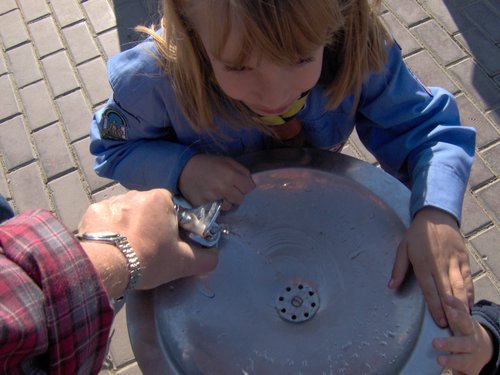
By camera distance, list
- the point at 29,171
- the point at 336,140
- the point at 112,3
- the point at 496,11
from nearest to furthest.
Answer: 1. the point at 336,140
2. the point at 29,171
3. the point at 496,11
4. the point at 112,3

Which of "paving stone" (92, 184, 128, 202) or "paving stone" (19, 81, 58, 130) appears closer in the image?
"paving stone" (92, 184, 128, 202)

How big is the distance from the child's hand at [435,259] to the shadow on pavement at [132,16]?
150 cm

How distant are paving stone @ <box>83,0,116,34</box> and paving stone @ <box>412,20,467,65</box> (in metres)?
1.18

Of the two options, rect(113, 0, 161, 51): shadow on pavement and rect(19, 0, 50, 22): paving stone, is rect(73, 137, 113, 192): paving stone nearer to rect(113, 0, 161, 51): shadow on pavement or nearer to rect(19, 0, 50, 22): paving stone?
rect(113, 0, 161, 51): shadow on pavement

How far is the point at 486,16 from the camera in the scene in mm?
1990

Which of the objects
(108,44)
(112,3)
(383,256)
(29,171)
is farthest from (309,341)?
(112,3)

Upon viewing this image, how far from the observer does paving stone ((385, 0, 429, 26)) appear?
6.63 ft

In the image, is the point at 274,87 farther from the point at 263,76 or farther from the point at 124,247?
the point at 124,247

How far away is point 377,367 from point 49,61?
174cm

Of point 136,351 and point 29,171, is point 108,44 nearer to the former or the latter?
point 29,171

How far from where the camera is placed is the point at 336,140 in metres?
1.14

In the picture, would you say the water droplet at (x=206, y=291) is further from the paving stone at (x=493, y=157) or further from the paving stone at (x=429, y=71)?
the paving stone at (x=429, y=71)

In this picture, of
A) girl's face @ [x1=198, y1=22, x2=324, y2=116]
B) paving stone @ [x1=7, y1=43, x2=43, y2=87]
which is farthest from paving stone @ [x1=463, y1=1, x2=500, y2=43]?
paving stone @ [x1=7, y1=43, x2=43, y2=87]

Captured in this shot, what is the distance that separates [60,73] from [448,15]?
147 cm
